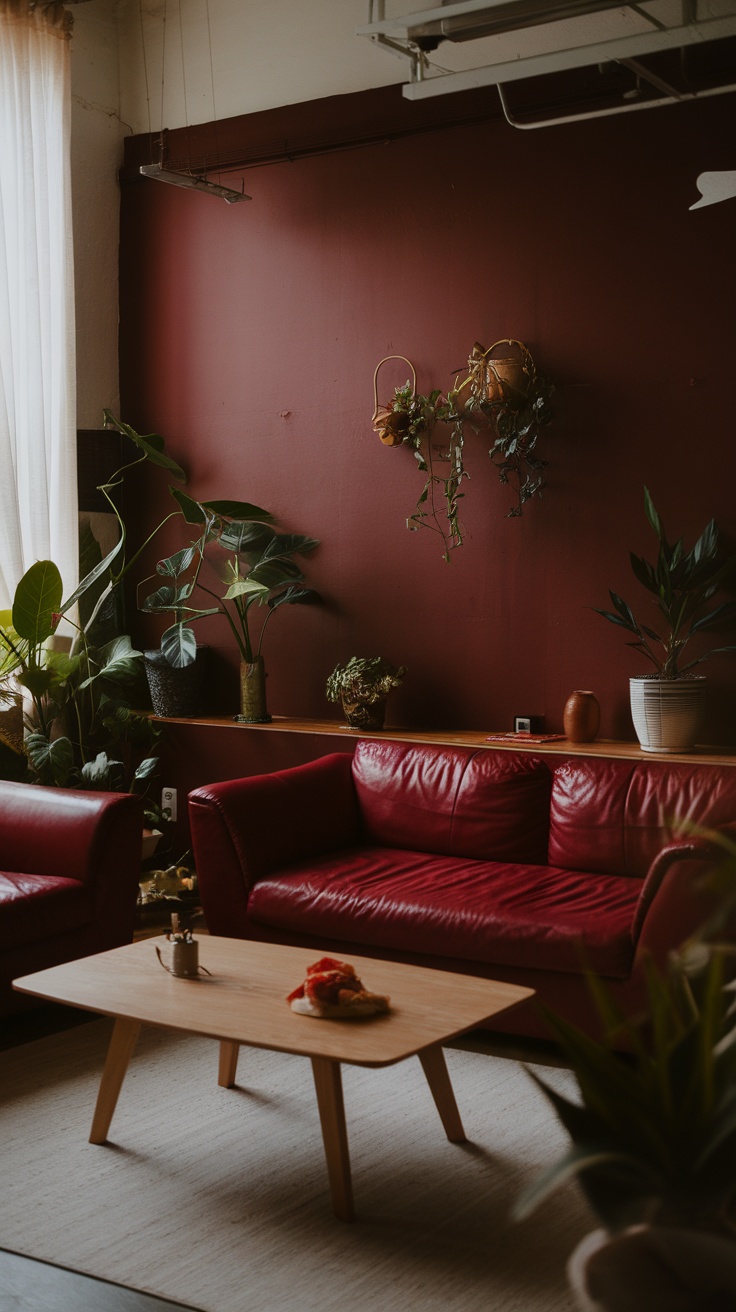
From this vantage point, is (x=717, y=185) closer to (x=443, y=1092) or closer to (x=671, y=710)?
(x=671, y=710)

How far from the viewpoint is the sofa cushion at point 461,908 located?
340 cm

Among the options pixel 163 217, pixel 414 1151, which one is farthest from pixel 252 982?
pixel 163 217

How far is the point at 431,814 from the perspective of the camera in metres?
4.31

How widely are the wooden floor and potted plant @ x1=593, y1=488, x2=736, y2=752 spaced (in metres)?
2.45

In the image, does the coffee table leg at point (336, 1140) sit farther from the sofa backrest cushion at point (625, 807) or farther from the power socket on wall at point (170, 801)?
→ the power socket on wall at point (170, 801)

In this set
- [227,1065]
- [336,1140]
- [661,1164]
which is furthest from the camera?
[227,1065]

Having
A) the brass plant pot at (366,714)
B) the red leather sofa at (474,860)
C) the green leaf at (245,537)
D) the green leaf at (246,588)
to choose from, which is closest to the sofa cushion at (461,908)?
the red leather sofa at (474,860)

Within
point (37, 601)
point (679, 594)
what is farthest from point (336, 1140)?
point (37, 601)

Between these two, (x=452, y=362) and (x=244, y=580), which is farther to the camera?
(x=244, y=580)

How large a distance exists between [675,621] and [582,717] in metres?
0.49

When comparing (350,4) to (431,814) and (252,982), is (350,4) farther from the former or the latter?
(252,982)

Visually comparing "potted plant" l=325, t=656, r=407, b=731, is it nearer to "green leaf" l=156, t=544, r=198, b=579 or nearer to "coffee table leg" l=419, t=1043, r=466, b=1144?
"green leaf" l=156, t=544, r=198, b=579

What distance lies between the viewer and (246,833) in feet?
13.3

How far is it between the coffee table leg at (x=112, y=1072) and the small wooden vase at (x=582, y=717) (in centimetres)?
201
